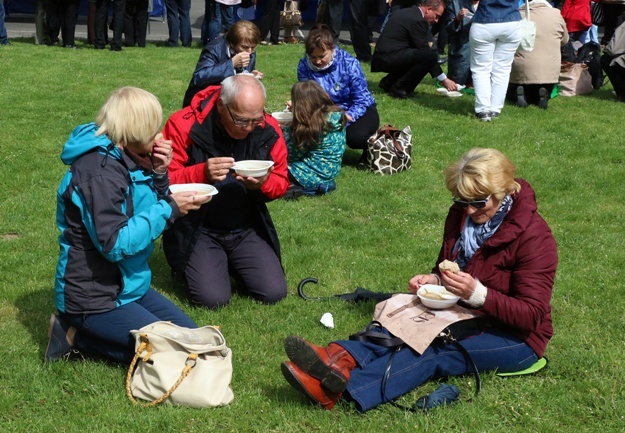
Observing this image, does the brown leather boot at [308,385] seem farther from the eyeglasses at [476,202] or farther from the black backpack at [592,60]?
the black backpack at [592,60]

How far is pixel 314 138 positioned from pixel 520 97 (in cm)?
469

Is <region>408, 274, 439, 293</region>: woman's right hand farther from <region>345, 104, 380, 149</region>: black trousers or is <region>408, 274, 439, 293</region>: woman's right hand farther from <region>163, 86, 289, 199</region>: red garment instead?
<region>345, 104, 380, 149</region>: black trousers

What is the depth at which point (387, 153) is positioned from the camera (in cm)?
830

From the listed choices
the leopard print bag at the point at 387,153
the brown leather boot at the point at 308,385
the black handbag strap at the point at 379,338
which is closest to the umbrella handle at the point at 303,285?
the black handbag strap at the point at 379,338

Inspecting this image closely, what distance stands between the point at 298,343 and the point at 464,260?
107 cm

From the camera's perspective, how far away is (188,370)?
397 cm

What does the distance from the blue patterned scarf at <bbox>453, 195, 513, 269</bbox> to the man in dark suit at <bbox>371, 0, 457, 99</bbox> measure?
23.9 ft

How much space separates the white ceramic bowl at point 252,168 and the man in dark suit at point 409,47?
6648mm

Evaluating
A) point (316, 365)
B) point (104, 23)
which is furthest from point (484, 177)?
point (104, 23)

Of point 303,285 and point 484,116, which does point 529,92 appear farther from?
point 303,285

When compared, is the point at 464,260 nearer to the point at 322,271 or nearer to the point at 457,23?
the point at 322,271

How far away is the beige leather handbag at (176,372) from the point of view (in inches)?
156

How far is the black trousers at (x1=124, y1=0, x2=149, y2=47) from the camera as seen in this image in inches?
611

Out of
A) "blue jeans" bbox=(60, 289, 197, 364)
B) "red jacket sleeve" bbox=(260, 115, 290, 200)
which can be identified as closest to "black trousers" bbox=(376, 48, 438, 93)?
"red jacket sleeve" bbox=(260, 115, 290, 200)
